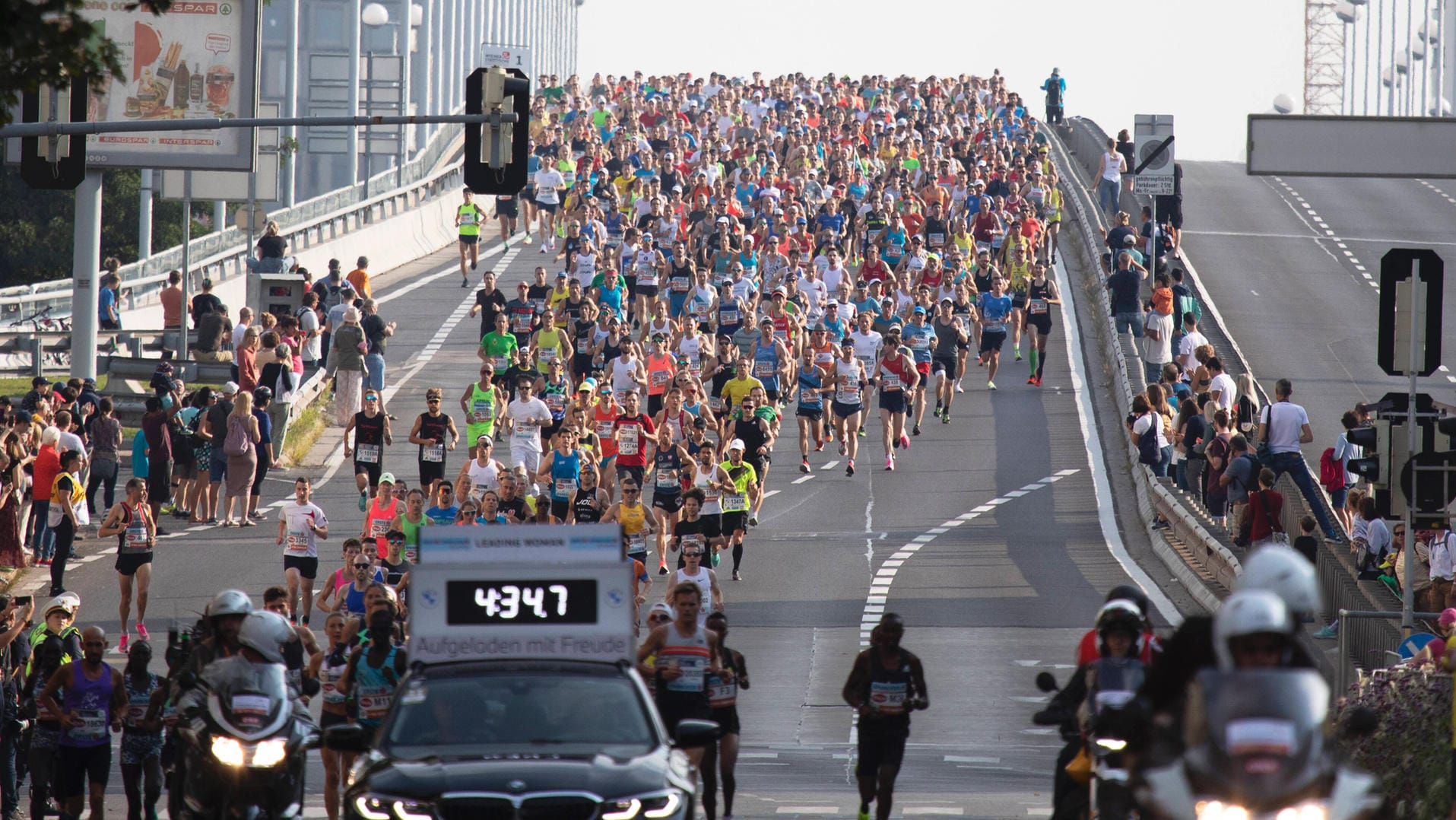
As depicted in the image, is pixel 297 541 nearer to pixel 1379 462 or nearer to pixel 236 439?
pixel 236 439

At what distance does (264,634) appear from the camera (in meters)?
12.3

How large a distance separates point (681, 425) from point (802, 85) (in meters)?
32.8

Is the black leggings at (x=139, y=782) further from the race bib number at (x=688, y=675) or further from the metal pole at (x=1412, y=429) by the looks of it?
the metal pole at (x=1412, y=429)

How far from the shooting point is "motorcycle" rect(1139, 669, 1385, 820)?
7.54 meters

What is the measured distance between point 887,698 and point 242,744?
4.04 m

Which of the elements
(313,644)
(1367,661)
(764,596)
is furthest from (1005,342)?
(313,644)

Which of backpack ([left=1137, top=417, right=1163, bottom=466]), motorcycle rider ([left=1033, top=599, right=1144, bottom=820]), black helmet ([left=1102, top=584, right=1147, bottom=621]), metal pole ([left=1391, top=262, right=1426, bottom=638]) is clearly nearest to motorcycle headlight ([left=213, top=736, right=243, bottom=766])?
motorcycle rider ([left=1033, top=599, right=1144, bottom=820])

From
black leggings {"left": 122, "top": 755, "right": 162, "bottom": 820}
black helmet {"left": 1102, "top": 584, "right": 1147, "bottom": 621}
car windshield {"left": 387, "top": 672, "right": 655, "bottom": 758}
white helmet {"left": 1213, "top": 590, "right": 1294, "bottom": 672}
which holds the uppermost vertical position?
white helmet {"left": 1213, "top": 590, "right": 1294, "bottom": 672}

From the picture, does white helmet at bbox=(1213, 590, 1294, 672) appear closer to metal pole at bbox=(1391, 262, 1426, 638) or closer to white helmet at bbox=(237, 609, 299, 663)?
white helmet at bbox=(237, 609, 299, 663)

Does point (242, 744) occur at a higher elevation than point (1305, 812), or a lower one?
lower

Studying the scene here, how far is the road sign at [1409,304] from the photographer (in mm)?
17688

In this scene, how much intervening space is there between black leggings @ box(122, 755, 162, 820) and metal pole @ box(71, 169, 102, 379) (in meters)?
11.7

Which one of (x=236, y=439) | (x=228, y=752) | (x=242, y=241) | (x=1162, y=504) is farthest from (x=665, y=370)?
(x=228, y=752)

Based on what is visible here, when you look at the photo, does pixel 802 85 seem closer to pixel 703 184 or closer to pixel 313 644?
pixel 703 184
